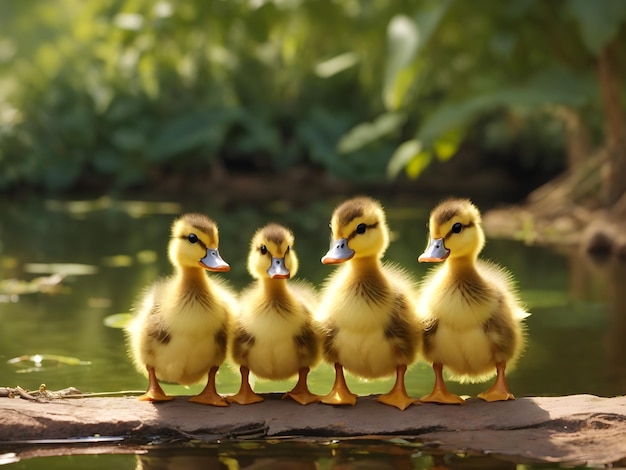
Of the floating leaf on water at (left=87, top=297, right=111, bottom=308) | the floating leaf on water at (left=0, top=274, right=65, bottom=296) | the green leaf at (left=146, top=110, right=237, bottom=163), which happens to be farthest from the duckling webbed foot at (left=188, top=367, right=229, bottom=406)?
the green leaf at (left=146, top=110, right=237, bottom=163)

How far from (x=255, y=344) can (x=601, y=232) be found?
449 cm

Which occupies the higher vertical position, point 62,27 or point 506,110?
point 62,27

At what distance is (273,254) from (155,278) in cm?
314

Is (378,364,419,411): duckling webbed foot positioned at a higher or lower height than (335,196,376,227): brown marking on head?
lower

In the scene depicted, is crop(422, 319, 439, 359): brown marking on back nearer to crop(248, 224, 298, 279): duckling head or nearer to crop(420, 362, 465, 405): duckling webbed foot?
crop(420, 362, 465, 405): duckling webbed foot

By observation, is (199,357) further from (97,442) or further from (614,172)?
(614,172)

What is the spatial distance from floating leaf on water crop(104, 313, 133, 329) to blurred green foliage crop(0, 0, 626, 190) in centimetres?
443

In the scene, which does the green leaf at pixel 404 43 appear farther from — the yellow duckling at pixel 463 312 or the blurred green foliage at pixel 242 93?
the yellow duckling at pixel 463 312

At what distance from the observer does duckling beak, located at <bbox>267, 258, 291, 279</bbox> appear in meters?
2.60

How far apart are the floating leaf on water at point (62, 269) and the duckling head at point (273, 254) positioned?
131 inches

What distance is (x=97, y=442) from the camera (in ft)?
8.59

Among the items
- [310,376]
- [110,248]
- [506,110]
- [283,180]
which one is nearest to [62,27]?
[283,180]

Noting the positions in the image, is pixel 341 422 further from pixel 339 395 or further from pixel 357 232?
pixel 357 232

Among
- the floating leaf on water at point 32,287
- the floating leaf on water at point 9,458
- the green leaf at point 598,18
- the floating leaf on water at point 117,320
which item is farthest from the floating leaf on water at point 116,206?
the floating leaf on water at point 9,458
